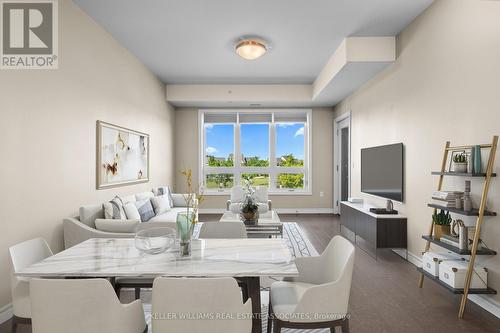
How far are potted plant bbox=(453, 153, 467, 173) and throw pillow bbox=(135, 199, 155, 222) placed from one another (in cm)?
391

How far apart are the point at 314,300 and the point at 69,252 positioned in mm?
1560

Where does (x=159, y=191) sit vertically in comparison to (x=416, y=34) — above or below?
below

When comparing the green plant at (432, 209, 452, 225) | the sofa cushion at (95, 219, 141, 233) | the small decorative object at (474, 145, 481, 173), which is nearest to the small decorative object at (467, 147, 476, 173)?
the small decorative object at (474, 145, 481, 173)

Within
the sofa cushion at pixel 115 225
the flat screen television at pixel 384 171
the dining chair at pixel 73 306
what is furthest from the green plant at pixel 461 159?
the sofa cushion at pixel 115 225

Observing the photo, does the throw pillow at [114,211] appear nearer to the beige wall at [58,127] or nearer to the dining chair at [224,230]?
the beige wall at [58,127]

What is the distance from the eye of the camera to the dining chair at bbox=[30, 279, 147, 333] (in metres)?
1.24

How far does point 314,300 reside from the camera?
1.58 metres

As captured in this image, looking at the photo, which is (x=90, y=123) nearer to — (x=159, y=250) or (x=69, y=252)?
(x=69, y=252)

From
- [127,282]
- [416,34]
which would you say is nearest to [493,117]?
[416,34]

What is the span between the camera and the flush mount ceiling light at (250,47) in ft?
13.9

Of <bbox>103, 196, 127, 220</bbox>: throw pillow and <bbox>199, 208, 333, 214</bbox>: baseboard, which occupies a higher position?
<bbox>103, 196, 127, 220</bbox>: throw pillow

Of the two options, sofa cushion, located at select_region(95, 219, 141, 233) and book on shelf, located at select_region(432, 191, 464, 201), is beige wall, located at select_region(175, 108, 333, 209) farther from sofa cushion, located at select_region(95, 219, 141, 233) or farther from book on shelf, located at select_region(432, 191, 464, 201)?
book on shelf, located at select_region(432, 191, 464, 201)

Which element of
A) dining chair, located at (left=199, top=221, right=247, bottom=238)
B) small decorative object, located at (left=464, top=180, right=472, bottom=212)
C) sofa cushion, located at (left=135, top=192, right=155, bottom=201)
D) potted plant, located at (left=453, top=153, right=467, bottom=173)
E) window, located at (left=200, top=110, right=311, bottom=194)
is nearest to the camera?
dining chair, located at (left=199, top=221, right=247, bottom=238)

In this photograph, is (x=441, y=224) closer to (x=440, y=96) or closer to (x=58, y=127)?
(x=440, y=96)
